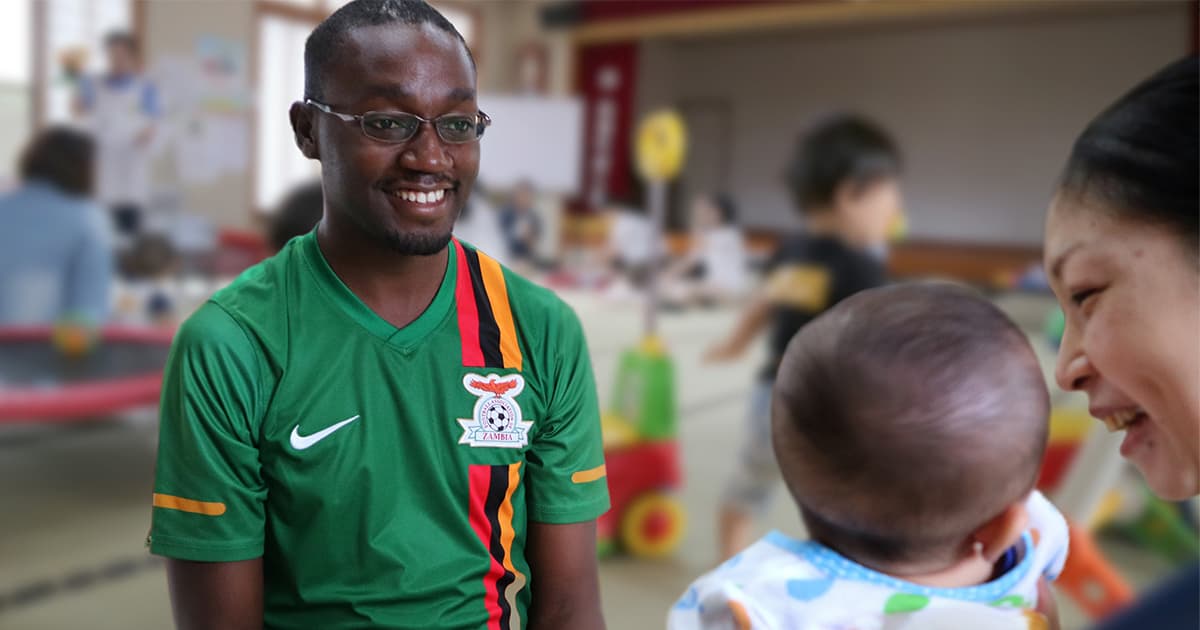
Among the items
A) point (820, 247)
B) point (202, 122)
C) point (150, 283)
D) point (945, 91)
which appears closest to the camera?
point (820, 247)

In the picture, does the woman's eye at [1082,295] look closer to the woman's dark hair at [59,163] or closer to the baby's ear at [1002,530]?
the baby's ear at [1002,530]

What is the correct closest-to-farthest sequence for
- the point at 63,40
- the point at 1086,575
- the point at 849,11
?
the point at 1086,575 → the point at 63,40 → the point at 849,11

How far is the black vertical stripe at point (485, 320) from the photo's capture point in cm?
64

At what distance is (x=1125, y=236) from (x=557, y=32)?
9.47m

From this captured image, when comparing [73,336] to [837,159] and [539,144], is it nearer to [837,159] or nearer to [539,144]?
[837,159]

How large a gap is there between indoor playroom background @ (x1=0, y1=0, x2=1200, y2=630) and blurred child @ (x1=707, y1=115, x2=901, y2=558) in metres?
0.16

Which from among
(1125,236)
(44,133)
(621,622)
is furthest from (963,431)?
(44,133)

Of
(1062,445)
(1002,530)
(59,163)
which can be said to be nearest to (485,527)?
(1002,530)

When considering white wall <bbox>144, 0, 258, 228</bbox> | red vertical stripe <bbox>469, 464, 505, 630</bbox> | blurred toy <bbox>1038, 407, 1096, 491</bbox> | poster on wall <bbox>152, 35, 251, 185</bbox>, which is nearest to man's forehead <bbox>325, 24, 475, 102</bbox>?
red vertical stripe <bbox>469, 464, 505, 630</bbox>

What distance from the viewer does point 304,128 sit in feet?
1.92

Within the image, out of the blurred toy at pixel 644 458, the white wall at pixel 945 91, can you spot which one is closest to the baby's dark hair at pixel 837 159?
the blurred toy at pixel 644 458

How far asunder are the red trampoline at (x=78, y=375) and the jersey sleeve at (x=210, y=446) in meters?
1.60

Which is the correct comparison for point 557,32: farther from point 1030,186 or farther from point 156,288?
point 156,288

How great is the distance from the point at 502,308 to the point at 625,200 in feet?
29.2
